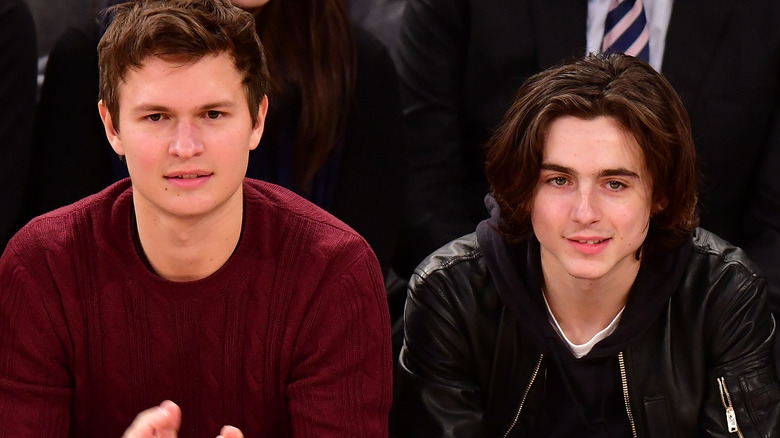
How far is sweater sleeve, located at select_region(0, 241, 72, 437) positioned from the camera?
6.91ft

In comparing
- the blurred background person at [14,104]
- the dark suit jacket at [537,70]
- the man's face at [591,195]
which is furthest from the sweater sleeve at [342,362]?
the blurred background person at [14,104]

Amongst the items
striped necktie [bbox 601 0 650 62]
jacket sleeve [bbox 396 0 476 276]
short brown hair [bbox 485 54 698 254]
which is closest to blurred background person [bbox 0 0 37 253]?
jacket sleeve [bbox 396 0 476 276]

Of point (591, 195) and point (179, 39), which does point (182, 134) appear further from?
point (591, 195)

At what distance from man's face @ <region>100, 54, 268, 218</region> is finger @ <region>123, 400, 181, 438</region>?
336mm

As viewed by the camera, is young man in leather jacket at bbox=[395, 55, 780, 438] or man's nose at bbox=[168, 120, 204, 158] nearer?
man's nose at bbox=[168, 120, 204, 158]

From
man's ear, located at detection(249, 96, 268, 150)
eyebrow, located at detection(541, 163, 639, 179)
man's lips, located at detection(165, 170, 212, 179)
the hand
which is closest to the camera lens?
the hand

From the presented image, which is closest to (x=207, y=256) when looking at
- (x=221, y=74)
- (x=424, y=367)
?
(x=221, y=74)

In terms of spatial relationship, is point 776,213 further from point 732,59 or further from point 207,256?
point 207,256

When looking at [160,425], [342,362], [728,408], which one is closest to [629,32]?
[728,408]

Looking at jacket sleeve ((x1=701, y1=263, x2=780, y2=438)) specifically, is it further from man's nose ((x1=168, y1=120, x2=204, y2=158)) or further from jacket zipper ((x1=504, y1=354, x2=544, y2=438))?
man's nose ((x1=168, y1=120, x2=204, y2=158))

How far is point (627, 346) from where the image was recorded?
7.88 feet

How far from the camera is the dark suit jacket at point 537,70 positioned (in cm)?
285

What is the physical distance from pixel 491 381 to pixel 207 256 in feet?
2.15

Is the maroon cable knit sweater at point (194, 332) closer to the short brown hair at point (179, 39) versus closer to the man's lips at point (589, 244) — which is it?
the short brown hair at point (179, 39)
